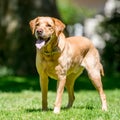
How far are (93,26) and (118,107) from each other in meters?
12.8

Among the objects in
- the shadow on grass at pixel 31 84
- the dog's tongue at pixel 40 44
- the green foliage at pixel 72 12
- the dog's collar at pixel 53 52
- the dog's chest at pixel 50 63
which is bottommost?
the shadow on grass at pixel 31 84

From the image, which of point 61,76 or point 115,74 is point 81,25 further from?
point 61,76

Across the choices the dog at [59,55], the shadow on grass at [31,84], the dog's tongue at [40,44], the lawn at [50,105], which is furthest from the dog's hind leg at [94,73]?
the shadow on grass at [31,84]

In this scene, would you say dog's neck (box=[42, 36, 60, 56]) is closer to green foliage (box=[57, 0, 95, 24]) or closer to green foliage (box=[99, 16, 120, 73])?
green foliage (box=[99, 16, 120, 73])

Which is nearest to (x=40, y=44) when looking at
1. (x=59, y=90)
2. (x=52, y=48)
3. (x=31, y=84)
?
(x=52, y=48)

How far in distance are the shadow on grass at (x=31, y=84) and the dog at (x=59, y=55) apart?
19.7 ft

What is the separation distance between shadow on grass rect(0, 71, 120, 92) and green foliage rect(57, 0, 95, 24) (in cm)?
742

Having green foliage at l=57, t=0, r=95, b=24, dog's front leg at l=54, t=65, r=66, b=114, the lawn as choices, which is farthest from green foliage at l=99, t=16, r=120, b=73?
dog's front leg at l=54, t=65, r=66, b=114

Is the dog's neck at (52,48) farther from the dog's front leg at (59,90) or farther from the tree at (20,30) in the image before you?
the tree at (20,30)

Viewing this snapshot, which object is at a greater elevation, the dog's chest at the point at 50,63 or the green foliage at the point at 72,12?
the dog's chest at the point at 50,63

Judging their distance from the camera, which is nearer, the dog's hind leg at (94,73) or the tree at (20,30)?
the dog's hind leg at (94,73)

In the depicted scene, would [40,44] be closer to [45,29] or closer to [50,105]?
[45,29]

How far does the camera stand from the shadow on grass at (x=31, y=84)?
17.4 meters

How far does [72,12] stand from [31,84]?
15446mm
